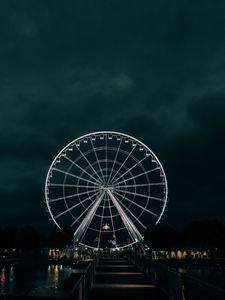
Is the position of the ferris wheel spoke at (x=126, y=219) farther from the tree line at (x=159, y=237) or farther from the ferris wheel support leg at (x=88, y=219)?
the tree line at (x=159, y=237)

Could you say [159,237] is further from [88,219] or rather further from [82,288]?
[82,288]

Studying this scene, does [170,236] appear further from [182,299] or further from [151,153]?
[182,299]

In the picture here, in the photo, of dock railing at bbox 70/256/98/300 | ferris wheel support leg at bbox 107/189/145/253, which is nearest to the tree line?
ferris wheel support leg at bbox 107/189/145/253

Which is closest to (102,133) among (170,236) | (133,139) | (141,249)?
(133,139)

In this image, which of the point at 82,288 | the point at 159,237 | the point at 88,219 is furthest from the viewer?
the point at 159,237

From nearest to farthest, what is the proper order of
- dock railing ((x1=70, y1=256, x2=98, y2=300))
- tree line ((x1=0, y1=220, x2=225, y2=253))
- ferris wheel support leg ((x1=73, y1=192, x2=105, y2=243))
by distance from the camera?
1. dock railing ((x1=70, y1=256, x2=98, y2=300))
2. ferris wheel support leg ((x1=73, y1=192, x2=105, y2=243))
3. tree line ((x1=0, y1=220, x2=225, y2=253))

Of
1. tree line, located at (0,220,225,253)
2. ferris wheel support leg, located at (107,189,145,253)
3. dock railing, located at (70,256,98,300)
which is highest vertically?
tree line, located at (0,220,225,253)

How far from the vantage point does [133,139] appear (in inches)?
1997

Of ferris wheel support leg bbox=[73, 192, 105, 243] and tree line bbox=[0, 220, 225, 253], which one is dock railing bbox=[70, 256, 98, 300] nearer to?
ferris wheel support leg bbox=[73, 192, 105, 243]

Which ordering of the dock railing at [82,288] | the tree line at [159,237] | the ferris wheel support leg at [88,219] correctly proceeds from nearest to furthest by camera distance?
the dock railing at [82,288] < the ferris wheel support leg at [88,219] < the tree line at [159,237]

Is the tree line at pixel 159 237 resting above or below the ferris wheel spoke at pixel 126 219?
above

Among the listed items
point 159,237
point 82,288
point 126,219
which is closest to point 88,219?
point 126,219

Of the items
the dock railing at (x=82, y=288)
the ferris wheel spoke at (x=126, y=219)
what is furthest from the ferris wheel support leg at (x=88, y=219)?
the dock railing at (x=82, y=288)

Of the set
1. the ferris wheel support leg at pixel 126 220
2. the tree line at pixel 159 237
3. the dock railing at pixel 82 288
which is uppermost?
the tree line at pixel 159 237
